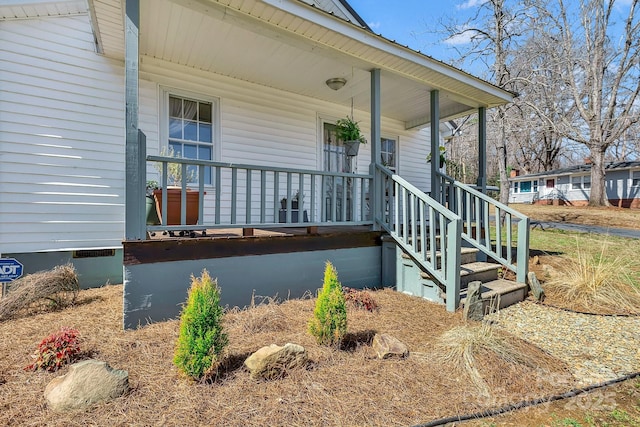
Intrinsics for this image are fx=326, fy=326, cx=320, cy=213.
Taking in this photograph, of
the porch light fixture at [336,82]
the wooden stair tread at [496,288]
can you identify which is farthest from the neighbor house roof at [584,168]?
the porch light fixture at [336,82]

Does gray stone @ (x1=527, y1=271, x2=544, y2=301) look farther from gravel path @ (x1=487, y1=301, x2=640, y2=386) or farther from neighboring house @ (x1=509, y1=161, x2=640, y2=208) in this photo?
neighboring house @ (x1=509, y1=161, x2=640, y2=208)

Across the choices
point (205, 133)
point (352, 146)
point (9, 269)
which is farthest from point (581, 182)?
point (9, 269)

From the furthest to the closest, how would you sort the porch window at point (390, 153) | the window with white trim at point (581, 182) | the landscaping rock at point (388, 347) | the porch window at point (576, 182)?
the porch window at point (576, 182) < the window with white trim at point (581, 182) < the porch window at point (390, 153) < the landscaping rock at point (388, 347)

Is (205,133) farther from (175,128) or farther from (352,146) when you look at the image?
(352,146)

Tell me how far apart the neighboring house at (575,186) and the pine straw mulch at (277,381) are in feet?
84.2

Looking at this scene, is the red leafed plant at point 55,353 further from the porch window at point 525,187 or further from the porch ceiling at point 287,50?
the porch window at point 525,187

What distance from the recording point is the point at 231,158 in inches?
225

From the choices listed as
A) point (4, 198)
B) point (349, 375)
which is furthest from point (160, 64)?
point (349, 375)

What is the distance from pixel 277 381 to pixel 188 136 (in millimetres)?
4297

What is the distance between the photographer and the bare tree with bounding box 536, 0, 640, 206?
13.1 m

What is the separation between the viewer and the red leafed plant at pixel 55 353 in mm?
2480

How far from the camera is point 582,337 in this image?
3438mm

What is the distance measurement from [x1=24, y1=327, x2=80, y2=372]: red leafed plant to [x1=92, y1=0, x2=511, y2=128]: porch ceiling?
328cm

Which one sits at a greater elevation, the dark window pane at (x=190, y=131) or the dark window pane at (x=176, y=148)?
the dark window pane at (x=190, y=131)
